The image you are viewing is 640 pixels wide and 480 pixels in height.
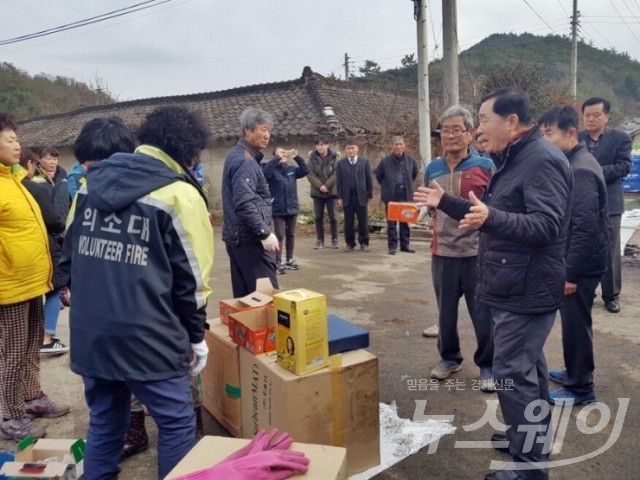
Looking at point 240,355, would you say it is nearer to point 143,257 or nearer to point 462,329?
point 143,257

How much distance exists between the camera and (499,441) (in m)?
2.84

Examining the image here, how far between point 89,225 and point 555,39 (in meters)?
43.8

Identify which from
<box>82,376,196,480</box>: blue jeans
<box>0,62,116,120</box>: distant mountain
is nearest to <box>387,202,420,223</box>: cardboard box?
<box>82,376,196,480</box>: blue jeans

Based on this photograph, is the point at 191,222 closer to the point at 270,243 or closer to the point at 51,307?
the point at 270,243

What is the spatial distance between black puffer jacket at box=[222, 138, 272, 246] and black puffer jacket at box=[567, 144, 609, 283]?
2016mm

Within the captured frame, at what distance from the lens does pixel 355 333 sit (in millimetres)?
2693

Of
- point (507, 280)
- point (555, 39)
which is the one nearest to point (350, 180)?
point (507, 280)

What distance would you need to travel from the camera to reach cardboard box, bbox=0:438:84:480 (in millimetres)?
2373

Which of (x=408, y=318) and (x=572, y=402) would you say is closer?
(x=572, y=402)

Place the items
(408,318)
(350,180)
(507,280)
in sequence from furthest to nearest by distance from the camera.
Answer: (350,180), (408,318), (507,280)

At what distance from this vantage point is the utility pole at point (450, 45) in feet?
29.7

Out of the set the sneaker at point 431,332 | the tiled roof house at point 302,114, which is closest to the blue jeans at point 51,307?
the sneaker at point 431,332

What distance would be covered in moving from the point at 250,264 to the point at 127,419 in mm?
1750

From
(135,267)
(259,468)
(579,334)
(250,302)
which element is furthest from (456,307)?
(135,267)
